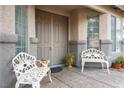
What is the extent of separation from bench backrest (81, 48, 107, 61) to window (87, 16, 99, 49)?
11.3 inches

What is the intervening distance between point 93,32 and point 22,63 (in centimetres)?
375

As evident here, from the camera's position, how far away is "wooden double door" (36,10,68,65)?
18.7 feet

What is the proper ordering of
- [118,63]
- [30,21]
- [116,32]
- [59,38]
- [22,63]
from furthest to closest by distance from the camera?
[116,32] < [59,38] < [118,63] < [30,21] < [22,63]

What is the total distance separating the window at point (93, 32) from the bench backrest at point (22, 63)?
3.23m

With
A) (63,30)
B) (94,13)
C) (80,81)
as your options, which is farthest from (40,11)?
(80,81)

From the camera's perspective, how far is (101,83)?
3.97 m

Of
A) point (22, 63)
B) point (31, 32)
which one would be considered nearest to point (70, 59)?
point (31, 32)

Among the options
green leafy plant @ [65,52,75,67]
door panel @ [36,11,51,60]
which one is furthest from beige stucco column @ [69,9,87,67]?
door panel @ [36,11,51,60]

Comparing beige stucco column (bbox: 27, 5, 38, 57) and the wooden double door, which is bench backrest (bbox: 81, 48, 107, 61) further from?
beige stucco column (bbox: 27, 5, 38, 57)

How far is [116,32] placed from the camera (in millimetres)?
6656

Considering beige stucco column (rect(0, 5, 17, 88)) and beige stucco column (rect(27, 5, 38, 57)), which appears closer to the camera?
beige stucco column (rect(0, 5, 17, 88))

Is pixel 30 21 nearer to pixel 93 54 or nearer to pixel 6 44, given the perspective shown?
pixel 6 44

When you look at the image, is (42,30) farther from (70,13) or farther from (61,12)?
(70,13)

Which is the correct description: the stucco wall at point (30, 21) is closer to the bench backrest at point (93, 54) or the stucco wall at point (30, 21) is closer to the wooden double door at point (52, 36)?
the wooden double door at point (52, 36)
